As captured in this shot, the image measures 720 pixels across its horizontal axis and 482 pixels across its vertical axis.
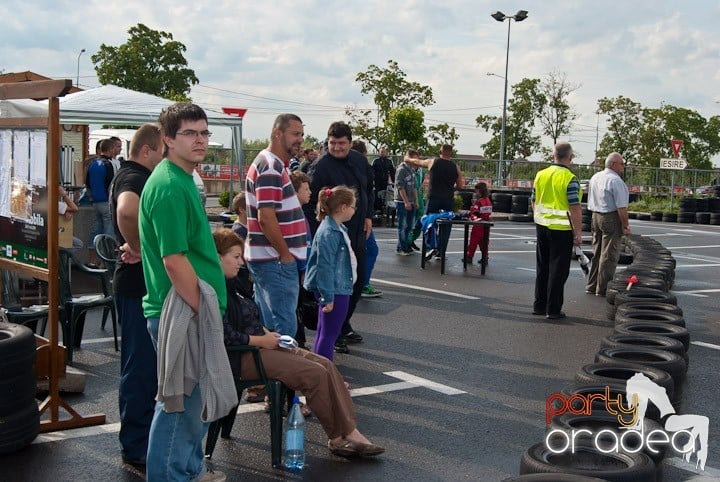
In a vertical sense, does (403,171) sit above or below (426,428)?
above

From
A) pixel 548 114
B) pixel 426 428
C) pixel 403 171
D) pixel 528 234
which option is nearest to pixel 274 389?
pixel 426 428

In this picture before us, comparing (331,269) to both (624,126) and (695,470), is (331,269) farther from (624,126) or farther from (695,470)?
(624,126)

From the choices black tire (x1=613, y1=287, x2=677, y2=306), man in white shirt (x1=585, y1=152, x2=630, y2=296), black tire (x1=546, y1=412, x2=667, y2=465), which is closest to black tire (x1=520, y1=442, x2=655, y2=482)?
black tire (x1=546, y1=412, x2=667, y2=465)

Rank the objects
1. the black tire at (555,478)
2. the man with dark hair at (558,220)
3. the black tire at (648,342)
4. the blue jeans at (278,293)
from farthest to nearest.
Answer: the man with dark hair at (558,220)
the black tire at (648,342)
the blue jeans at (278,293)
the black tire at (555,478)

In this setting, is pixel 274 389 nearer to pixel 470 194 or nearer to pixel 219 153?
pixel 470 194

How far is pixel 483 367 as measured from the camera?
24.5 feet

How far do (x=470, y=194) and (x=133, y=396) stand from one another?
22445mm

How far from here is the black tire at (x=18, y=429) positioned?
4.89 metres

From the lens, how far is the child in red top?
13.8 metres

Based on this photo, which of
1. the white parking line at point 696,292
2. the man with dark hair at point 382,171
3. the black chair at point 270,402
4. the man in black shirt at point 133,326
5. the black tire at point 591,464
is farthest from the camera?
the man with dark hair at point 382,171

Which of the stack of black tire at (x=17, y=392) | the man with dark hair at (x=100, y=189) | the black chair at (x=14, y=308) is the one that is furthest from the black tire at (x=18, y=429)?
the man with dark hair at (x=100, y=189)

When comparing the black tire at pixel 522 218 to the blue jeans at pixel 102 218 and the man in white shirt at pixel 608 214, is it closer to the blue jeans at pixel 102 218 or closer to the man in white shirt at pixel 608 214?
the man in white shirt at pixel 608 214

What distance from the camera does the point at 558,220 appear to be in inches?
380

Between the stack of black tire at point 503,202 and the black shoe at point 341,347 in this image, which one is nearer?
the black shoe at point 341,347
